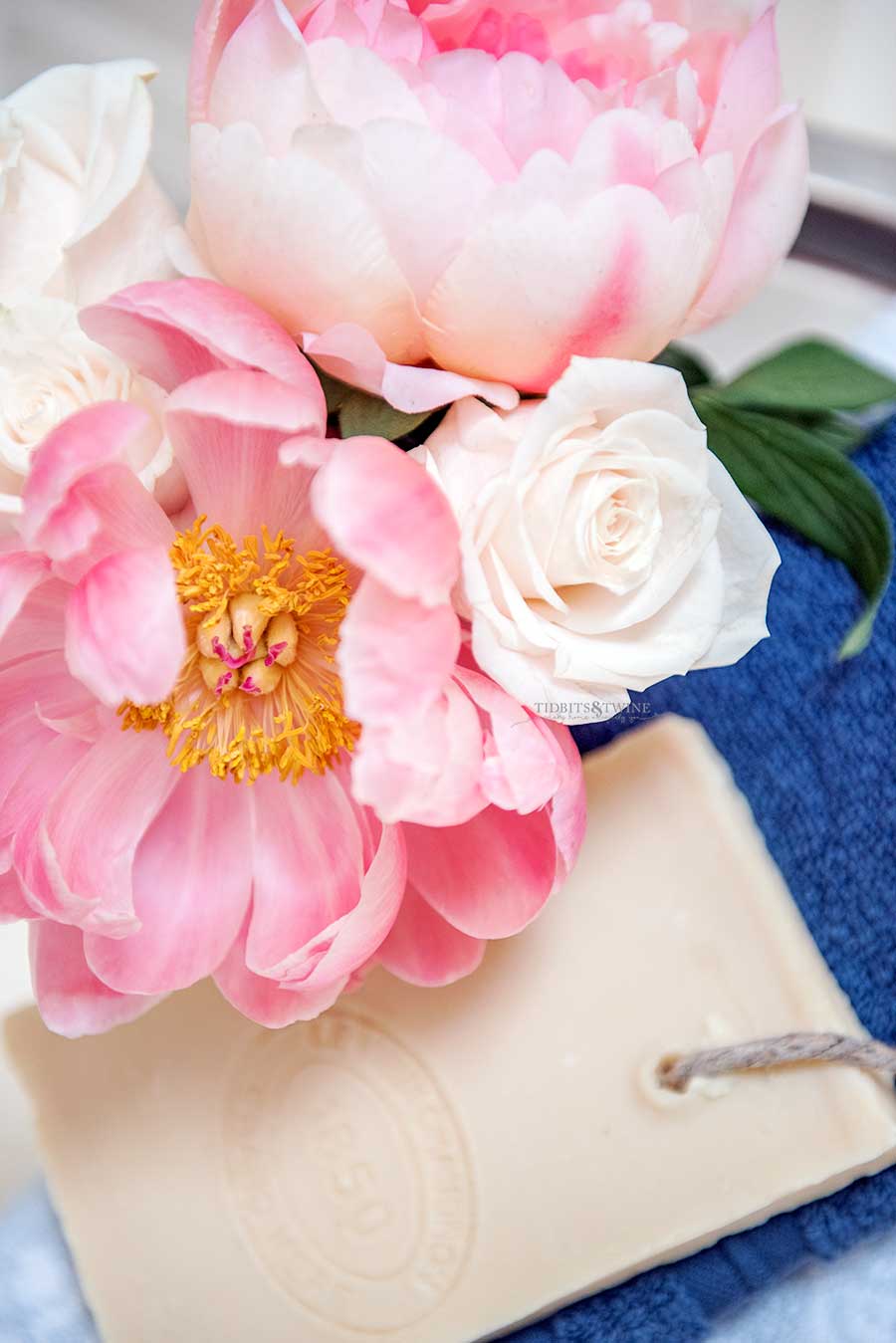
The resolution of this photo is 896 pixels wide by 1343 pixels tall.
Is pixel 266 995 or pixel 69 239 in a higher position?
pixel 69 239

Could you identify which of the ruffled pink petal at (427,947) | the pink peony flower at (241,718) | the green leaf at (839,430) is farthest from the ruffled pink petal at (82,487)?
the green leaf at (839,430)

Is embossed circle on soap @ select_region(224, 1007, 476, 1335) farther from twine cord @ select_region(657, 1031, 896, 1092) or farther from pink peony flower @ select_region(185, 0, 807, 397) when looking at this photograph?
pink peony flower @ select_region(185, 0, 807, 397)

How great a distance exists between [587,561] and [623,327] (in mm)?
45

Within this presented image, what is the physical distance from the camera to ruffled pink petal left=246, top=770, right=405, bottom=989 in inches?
8.7

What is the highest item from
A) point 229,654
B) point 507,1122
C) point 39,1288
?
point 229,654

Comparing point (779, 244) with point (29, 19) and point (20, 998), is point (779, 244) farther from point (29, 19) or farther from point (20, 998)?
point (29, 19)

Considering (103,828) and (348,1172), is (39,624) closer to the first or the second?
(103,828)

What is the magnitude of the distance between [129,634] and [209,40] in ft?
0.38

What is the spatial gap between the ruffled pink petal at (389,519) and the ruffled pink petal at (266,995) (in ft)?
0.30

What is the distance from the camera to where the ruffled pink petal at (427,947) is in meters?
0.26

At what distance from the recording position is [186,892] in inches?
9.9

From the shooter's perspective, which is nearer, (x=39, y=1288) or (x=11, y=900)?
(x=11, y=900)

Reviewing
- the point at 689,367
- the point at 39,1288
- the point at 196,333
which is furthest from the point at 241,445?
the point at 39,1288

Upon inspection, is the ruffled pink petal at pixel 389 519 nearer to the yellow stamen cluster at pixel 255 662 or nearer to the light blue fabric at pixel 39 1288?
the yellow stamen cluster at pixel 255 662
